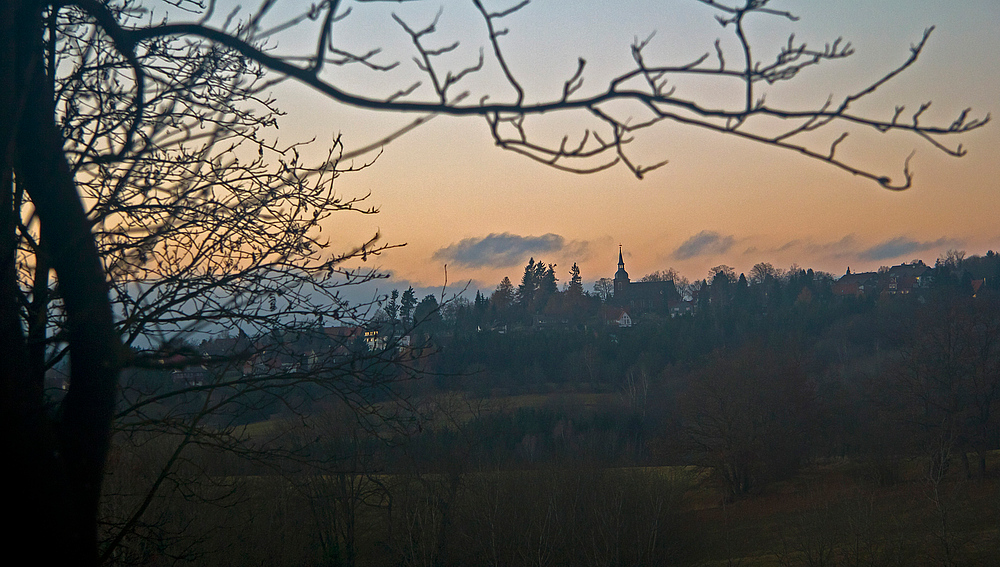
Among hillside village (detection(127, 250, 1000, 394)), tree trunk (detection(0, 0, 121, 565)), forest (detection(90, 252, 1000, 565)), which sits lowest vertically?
forest (detection(90, 252, 1000, 565))

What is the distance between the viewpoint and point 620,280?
111 m

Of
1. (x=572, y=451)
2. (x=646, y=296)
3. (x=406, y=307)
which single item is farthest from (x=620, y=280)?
(x=406, y=307)

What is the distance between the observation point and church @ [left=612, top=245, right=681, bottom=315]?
95.9 meters

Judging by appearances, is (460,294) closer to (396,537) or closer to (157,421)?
(157,421)

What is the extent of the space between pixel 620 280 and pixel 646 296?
1209 cm

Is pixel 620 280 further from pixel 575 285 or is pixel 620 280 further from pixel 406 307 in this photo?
pixel 406 307

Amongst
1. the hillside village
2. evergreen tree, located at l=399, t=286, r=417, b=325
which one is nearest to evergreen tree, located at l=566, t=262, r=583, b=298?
the hillside village

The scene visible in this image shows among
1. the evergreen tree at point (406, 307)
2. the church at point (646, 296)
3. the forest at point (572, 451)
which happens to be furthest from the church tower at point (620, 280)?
the evergreen tree at point (406, 307)

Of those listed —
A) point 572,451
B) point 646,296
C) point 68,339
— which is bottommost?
point 572,451

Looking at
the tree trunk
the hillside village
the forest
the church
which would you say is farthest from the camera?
the church

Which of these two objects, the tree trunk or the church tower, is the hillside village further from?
the tree trunk

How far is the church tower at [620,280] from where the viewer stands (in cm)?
10259

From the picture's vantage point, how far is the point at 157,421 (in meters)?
3.74

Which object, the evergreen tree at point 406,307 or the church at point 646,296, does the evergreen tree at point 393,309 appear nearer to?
the evergreen tree at point 406,307
